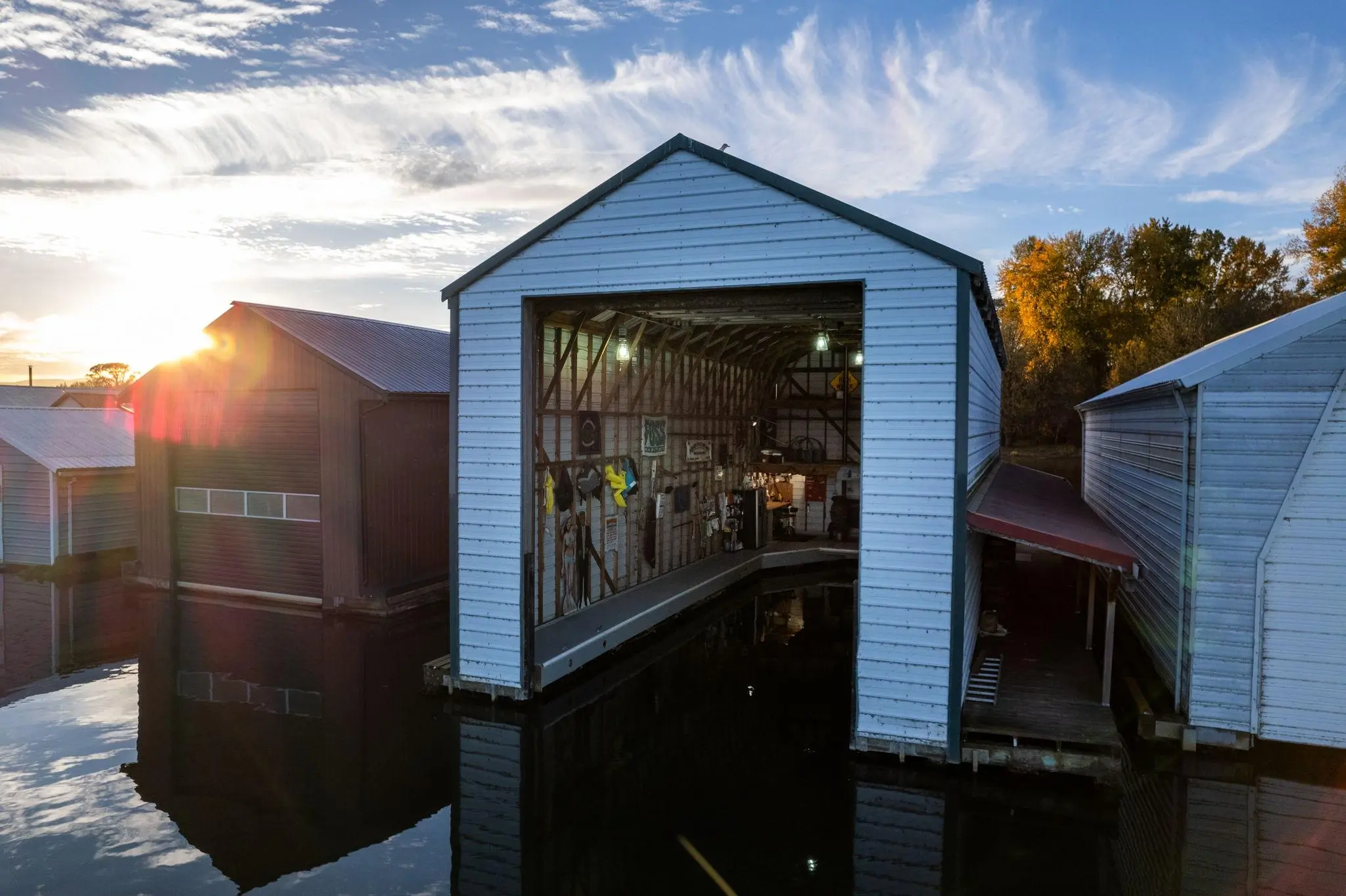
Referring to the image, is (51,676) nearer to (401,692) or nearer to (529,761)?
(401,692)

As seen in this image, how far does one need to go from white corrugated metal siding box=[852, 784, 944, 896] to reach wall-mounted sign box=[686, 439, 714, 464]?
10.5 m

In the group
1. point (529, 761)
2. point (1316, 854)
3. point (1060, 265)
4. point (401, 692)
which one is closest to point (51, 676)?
point (401, 692)

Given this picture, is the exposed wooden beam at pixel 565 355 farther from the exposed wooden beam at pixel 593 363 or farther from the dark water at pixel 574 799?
the dark water at pixel 574 799

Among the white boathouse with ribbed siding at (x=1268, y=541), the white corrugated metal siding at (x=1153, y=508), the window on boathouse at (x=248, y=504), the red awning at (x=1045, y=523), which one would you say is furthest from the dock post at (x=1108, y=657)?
the window on boathouse at (x=248, y=504)

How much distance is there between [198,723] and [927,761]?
8449 mm

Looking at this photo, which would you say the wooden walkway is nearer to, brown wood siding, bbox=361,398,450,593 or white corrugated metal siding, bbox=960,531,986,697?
white corrugated metal siding, bbox=960,531,986,697

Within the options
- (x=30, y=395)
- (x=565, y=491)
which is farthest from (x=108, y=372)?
(x=565, y=491)

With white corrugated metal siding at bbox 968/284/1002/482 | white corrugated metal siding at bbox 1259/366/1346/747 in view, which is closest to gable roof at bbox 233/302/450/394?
white corrugated metal siding at bbox 968/284/1002/482

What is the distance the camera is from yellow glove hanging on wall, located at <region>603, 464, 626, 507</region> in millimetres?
14781

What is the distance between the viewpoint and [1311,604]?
9047 mm

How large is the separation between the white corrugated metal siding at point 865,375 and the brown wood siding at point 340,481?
5.27 meters

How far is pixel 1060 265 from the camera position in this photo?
55.5 meters

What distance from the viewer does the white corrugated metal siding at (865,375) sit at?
358 inches

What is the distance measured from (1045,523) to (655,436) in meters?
7.92
